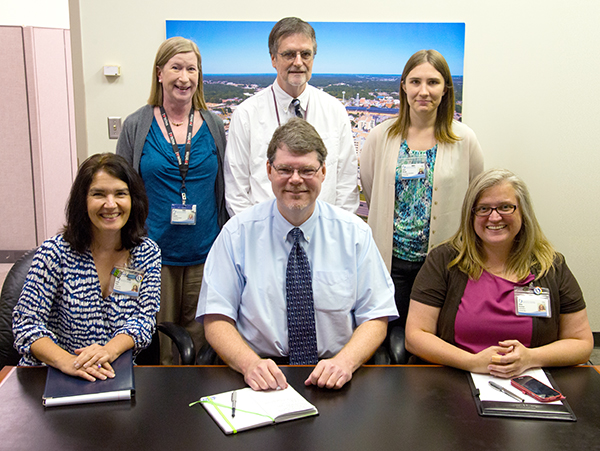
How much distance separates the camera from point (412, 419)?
1.36 meters

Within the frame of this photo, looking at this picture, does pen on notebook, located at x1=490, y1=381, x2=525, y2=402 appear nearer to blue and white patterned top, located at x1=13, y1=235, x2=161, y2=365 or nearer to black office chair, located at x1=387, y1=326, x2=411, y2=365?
black office chair, located at x1=387, y1=326, x2=411, y2=365

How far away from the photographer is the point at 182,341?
1.98m

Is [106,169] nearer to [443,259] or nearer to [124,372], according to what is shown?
[124,372]

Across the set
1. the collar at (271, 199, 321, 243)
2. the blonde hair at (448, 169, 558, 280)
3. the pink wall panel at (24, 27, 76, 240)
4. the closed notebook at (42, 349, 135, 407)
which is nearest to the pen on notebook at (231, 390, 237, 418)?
the closed notebook at (42, 349, 135, 407)

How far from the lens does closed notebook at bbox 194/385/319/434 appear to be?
4.35ft

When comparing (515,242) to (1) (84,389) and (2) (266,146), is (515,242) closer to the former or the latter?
(2) (266,146)

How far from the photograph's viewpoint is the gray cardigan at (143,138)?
8.44 ft

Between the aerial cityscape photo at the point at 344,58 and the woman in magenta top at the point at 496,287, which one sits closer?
the woman in magenta top at the point at 496,287

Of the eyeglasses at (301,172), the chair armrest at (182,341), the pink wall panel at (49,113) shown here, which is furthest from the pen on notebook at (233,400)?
the pink wall panel at (49,113)

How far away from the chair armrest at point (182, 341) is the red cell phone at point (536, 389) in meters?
1.10

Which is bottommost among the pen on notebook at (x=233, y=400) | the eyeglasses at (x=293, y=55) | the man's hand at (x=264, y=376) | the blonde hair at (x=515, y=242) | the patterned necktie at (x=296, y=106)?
the pen on notebook at (x=233, y=400)

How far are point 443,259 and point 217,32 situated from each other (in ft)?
7.78

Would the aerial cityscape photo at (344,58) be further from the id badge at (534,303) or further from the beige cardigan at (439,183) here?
the id badge at (534,303)

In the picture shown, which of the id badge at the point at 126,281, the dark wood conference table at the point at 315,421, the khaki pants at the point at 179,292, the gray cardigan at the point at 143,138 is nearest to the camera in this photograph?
the dark wood conference table at the point at 315,421
